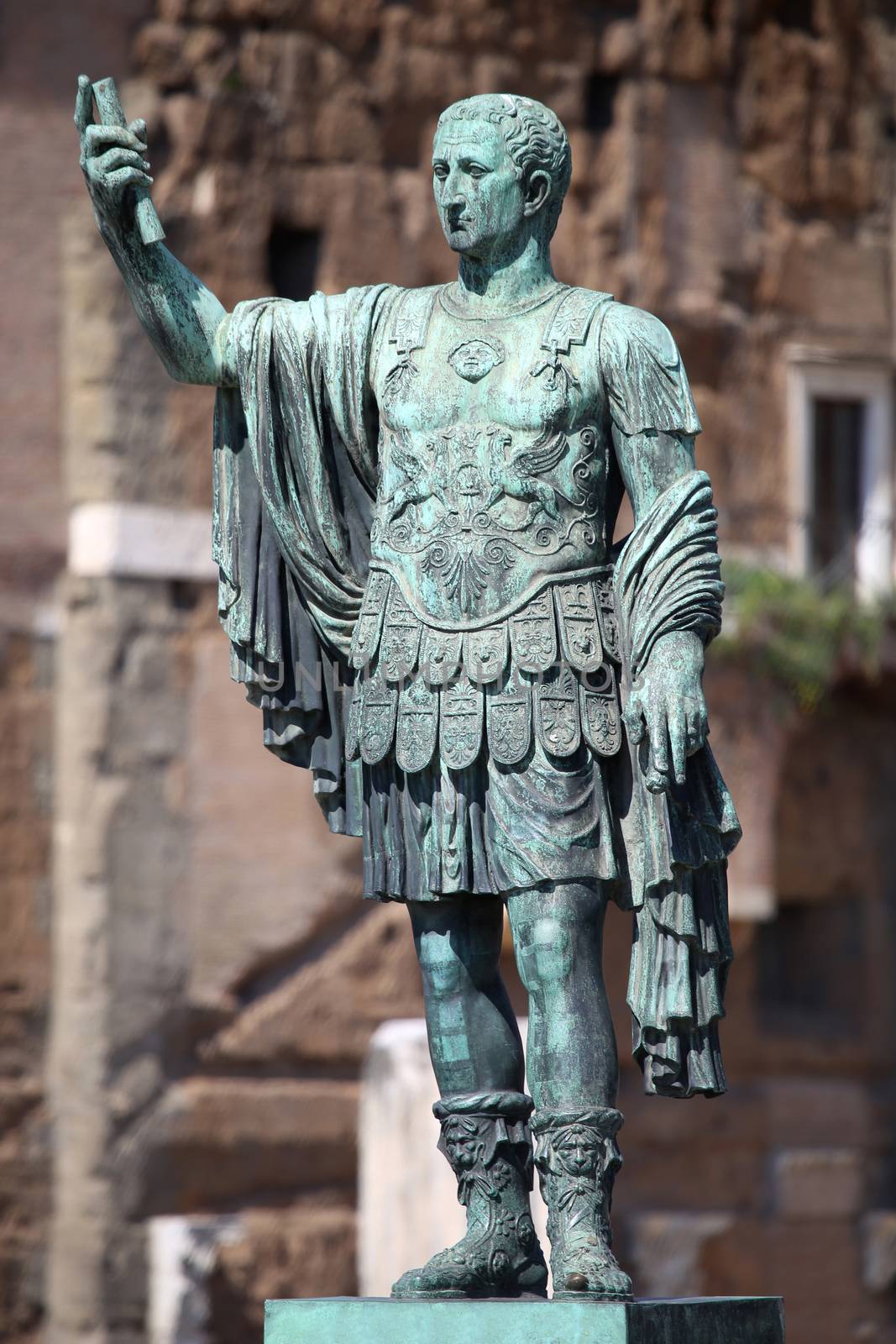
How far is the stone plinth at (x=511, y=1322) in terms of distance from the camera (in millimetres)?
4117

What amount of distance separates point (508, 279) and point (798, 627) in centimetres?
627

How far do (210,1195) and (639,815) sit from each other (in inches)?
226

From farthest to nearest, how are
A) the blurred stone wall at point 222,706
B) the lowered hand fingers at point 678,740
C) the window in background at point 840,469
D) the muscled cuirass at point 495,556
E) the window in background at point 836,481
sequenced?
1. the window in background at point 836,481
2. the window in background at point 840,469
3. the blurred stone wall at point 222,706
4. the muscled cuirass at point 495,556
5. the lowered hand fingers at point 678,740

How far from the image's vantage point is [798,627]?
10680mm

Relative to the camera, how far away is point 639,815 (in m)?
4.38

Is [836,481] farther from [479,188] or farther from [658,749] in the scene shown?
[658,749]

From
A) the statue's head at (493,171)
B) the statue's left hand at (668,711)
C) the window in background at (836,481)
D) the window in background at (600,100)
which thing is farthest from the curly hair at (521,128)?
the window in background at (836,481)

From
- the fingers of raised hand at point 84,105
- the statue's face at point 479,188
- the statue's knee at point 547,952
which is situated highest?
the fingers of raised hand at point 84,105

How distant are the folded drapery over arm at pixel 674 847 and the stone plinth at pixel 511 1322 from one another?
13.7 inches

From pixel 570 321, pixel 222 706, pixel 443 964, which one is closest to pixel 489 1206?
pixel 443 964

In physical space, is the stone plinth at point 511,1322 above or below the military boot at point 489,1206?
below

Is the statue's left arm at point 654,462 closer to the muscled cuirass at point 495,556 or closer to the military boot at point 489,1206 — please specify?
the muscled cuirass at point 495,556

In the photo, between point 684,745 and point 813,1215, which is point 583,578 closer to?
point 684,745

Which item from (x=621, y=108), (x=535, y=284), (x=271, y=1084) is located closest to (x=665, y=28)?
(x=621, y=108)
